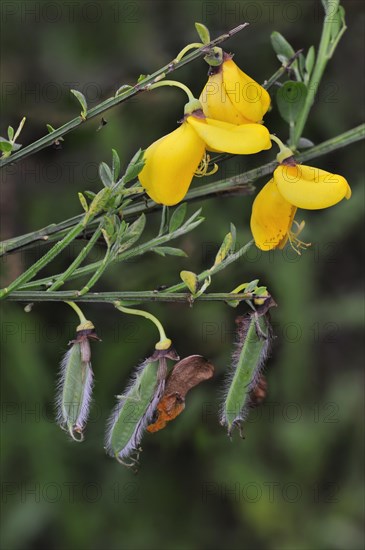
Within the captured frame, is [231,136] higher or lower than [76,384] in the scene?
higher

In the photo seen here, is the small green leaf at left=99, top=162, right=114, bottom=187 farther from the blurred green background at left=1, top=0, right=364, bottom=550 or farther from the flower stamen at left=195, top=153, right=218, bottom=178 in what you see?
the blurred green background at left=1, top=0, right=364, bottom=550

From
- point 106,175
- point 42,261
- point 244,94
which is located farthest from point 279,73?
point 42,261

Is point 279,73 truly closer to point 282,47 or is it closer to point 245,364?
point 282,47

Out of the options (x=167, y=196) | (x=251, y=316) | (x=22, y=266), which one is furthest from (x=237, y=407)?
(x=22, y=266)

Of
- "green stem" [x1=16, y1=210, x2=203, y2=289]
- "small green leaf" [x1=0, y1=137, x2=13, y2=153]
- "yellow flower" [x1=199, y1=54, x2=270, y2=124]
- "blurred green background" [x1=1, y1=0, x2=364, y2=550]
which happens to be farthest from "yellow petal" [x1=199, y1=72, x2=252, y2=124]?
"blurred green background" [x1=1, y1=0, x2=364, y2=550]

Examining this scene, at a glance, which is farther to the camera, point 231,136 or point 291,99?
point 291,99

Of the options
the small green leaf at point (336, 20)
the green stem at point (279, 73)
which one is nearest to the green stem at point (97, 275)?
the green stem at point (279, 73)
